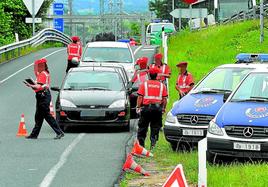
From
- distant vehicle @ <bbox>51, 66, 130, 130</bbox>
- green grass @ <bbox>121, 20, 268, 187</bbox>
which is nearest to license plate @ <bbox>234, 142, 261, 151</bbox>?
green grass @ <bbox>121, 20, 268, 187</bbox>

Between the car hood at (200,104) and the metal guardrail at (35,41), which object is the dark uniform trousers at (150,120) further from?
the metal guardrail at (35,41)

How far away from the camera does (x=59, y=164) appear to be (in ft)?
44.1

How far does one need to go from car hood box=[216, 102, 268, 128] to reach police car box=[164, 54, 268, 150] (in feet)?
3.14

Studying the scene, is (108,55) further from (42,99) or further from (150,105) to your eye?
(150,105)

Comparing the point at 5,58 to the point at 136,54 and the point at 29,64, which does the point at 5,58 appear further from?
the point at 136,54

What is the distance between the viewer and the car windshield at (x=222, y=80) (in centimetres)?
1582

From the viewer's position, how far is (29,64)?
1464 inches

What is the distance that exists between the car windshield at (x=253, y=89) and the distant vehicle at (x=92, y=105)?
446 centimetres

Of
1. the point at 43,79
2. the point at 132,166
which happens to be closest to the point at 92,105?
the point at 43,79

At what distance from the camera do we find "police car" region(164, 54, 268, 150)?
14.6 meters

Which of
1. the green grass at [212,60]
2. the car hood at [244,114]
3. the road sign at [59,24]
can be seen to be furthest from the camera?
the road sign at [59,24]

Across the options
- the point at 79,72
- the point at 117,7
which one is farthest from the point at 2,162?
the point at 117,7

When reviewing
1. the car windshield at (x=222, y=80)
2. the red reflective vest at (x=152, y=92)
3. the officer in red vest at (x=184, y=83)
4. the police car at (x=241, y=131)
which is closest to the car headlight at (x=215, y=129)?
the police car at (x=241, y=131)

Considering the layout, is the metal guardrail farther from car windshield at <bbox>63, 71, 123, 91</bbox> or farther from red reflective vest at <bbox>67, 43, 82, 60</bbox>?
car windshield at <bbox>63, 71, 123, 91</bbox>
